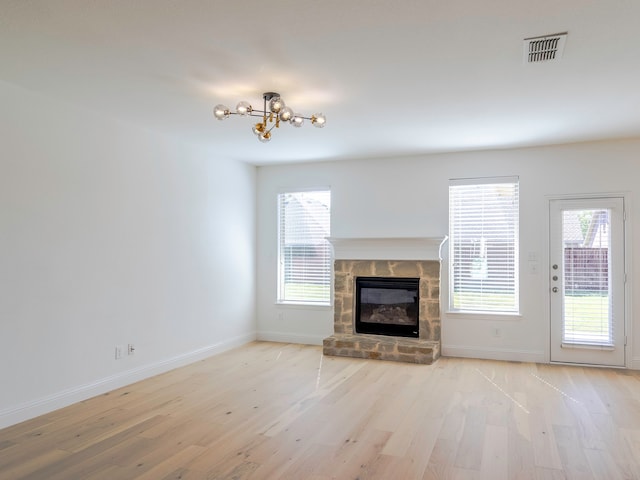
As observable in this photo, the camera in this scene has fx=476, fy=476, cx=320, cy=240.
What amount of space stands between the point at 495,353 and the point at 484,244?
52.3 inches

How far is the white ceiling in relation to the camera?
2.52 metres

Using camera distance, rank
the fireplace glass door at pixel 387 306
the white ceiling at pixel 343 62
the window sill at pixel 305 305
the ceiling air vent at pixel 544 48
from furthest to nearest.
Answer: the window sill at pixel 305 305 → the fireplace glass door at pixel 387 306 → the ceiling air vent at pixel 544 48 → the white ceiling at pixel 343 62

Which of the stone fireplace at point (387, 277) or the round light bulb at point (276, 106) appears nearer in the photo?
the round light bulb at point (276, 106)

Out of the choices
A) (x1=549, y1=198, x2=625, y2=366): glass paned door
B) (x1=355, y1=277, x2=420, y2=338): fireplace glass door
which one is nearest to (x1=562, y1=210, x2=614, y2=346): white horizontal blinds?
(x1=549, y1=198, x2=625, y2=366): glass paned door

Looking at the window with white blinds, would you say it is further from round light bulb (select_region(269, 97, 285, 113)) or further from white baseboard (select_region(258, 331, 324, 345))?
round light bulb (select_region(269, 97, 285, 113))

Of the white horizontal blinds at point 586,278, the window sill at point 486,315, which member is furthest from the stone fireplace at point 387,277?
the white horizontal blinds at point 586,278

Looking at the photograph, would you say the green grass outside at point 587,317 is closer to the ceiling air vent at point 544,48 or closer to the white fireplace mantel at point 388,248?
the white fireplace mantel at point 388,248

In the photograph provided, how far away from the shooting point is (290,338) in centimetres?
679

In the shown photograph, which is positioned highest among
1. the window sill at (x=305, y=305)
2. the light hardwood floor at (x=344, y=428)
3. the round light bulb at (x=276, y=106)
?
the round light bulb at (x=276, y=106)

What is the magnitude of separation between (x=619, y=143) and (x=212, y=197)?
4.80 m

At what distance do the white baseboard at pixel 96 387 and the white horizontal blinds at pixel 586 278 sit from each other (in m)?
4.27

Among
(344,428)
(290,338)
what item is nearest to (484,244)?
(290,338)

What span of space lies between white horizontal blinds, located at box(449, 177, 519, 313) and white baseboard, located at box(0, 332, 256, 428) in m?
3.22

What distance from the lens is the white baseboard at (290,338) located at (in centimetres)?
664
